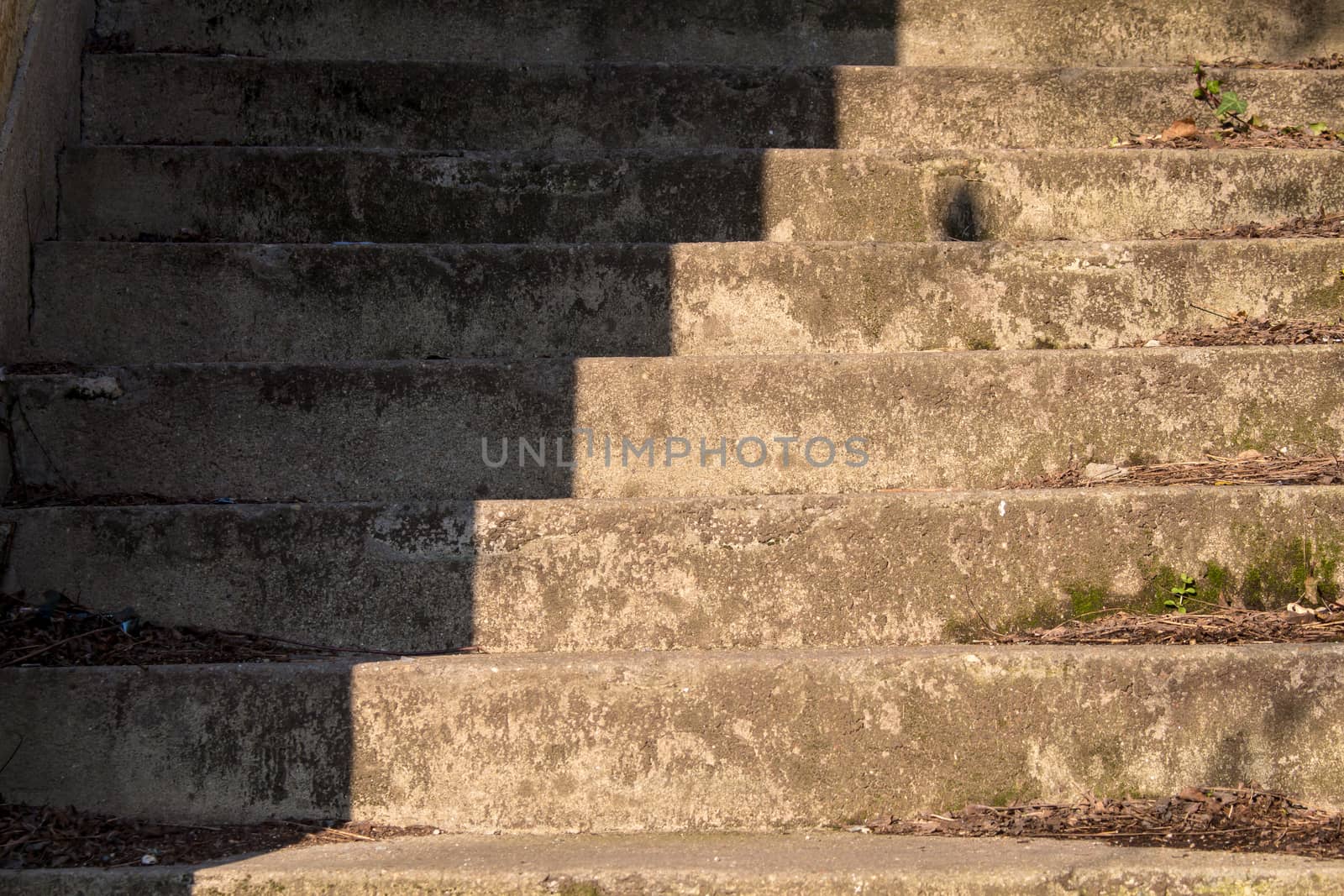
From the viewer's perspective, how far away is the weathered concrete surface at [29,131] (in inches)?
137

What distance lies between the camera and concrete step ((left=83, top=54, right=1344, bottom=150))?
4.45 meters

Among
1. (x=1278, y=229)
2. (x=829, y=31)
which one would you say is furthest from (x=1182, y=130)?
(x=829, y=31)

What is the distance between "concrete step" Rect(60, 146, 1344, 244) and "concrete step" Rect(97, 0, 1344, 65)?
1.12 m

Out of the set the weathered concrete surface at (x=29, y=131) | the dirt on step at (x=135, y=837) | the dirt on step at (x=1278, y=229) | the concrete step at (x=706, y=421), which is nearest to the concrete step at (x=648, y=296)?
the weathered concrete surface at (x=29, y=131)

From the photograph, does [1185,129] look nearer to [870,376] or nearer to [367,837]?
[870,376]

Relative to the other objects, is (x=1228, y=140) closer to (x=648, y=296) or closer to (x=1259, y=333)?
(x=1259, y=333)

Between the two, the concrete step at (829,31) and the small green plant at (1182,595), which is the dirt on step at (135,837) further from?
the concrete step at (829,31)

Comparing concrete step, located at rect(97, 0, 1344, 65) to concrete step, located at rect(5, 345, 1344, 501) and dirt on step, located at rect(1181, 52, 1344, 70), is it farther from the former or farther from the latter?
concrete step, located at rect(5, 345, 1344, 501)

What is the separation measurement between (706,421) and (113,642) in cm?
162

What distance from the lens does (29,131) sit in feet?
12.2

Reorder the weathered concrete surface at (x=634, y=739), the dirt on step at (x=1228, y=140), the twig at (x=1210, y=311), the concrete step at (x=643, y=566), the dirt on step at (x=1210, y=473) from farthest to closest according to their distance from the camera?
the dirt on step at (x=1228, y=140) < the twig at (x=1210, y=311) < the dirt on step at (x=1210, y=473) < the concrete step at (x=643, y=566) < the weathered concrete surface at (x=634, y=739)

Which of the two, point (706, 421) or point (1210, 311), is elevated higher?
point (1210, 311)

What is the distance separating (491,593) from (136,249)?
1.64 m

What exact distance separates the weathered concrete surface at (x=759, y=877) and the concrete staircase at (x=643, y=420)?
0.07ft
